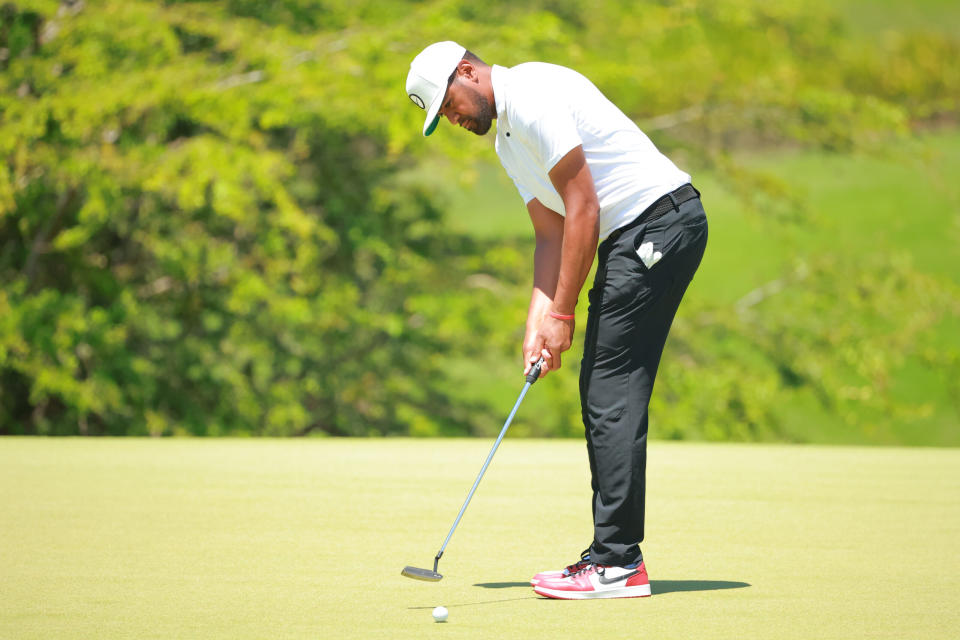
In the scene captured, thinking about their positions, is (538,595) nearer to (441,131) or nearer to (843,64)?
(441,131)

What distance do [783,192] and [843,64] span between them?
28.3 feet

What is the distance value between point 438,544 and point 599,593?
115 centimetres

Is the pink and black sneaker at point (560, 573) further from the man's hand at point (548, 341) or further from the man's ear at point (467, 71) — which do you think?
→ the man's ear at point (467, 71)

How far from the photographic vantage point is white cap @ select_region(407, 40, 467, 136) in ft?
12.5

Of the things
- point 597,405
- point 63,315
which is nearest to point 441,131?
point 63,315

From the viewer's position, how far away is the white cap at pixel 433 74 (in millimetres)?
3818

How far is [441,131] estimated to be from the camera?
42.8 feet

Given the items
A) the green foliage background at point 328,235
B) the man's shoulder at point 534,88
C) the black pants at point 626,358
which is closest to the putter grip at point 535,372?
the black pants at point 626,358

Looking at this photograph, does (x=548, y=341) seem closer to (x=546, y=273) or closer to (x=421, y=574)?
(x=546, y=273)

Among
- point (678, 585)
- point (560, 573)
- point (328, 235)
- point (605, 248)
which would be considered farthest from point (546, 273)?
point (328, 235)

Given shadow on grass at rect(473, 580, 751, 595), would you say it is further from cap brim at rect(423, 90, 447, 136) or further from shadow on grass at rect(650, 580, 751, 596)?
cap brim at rect(423, 90, 447, 136)

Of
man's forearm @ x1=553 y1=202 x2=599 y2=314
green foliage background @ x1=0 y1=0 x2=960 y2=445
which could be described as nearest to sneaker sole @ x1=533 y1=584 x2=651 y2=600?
man's forearm @ x1=553 y1=202 x2=599 y2=314

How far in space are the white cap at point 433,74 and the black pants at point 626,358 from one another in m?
0.70

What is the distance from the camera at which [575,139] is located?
3.67m
